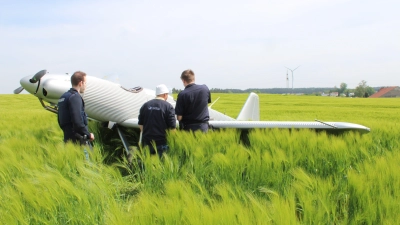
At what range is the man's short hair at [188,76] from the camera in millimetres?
5836

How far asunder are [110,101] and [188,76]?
239 centimetres

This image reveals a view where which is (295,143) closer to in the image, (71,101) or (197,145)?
(197,145)

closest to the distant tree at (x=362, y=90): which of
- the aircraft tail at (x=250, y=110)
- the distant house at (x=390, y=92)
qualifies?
the distant house at (x=390, y=92)

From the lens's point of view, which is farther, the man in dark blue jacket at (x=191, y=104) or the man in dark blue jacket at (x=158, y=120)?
the man in dark blue jacket at (x=191, y=104)

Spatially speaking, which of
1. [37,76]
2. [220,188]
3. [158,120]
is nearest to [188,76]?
[158,120]

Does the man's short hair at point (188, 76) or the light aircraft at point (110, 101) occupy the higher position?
the man's short hair at point (188, 76)

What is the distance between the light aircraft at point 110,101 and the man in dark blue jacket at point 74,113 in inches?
72.8

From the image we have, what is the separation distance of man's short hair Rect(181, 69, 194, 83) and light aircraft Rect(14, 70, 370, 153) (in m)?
1.59

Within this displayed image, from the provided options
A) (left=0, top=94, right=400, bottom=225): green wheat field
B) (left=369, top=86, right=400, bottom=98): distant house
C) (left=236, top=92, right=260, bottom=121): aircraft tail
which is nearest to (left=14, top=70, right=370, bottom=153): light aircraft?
(left=0, top=94, right=400, bottom=225): green wheat field

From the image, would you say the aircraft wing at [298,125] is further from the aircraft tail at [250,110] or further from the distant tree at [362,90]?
the distant tree at [362,90]

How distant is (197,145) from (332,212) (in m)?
2.38

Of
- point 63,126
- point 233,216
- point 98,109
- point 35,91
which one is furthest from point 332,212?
point 35,91

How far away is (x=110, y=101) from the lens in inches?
294

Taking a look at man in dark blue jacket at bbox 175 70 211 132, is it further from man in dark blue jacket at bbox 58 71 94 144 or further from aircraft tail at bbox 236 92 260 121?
aircraft tail at bbox 236 92 260 121
